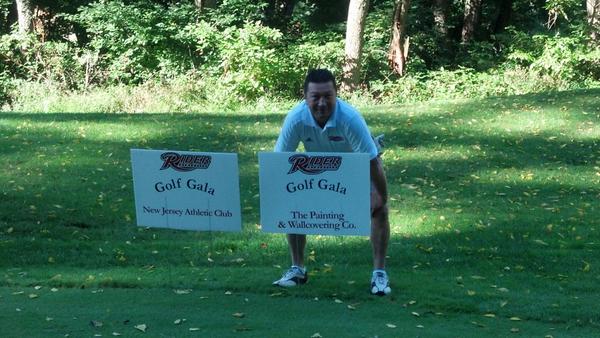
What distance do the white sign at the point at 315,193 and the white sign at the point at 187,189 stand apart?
238 millimetres

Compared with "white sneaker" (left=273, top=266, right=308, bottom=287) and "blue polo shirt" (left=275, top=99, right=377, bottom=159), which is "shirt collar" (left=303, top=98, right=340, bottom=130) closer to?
"blue polo shirt" (left=275, top=99, right=377, bottom=159)

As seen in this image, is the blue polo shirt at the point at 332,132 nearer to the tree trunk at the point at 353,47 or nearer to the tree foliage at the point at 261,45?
the tree foliage at the point at 261,45

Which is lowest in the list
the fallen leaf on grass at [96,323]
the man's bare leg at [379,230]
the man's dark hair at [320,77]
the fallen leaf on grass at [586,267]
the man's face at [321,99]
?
the fallen leaf on grass at [586,267]

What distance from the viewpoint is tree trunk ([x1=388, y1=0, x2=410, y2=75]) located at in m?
26.0

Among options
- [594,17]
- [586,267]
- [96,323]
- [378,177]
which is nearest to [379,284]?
[378,177]

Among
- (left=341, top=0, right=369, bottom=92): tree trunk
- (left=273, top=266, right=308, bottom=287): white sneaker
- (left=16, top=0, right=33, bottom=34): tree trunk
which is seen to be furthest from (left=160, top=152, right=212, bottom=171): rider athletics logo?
(left=16, top=0, right=33, bottom=34): tree trunk

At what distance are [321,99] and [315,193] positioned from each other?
2.17 ft

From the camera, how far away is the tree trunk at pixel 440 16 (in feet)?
98.1

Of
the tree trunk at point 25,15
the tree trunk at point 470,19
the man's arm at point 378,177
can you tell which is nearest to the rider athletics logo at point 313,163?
the man's arm at point 378,177

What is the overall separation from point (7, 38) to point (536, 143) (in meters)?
16.1

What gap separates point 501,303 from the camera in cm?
629

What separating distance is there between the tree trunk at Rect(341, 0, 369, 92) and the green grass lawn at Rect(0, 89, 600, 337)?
7.07 m

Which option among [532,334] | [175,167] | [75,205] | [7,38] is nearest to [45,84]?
[7,38]

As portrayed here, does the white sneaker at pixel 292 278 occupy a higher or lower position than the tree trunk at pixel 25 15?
lower
